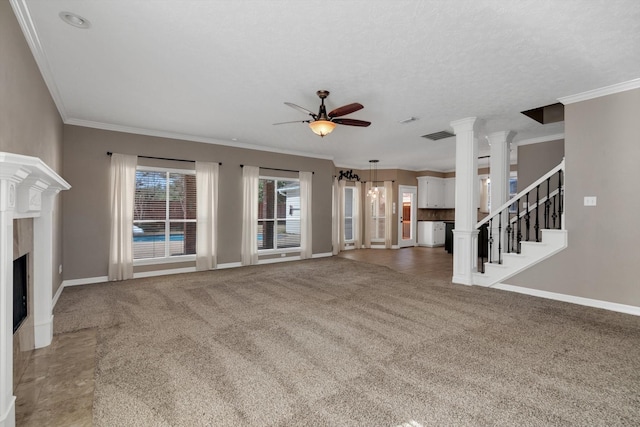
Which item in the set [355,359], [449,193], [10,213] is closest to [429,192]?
[449,193]

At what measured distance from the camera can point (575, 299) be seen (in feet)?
13.6

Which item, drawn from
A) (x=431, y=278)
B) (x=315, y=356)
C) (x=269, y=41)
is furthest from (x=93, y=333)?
(x=431, y=278)

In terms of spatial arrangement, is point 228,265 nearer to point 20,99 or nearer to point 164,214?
point 164,214

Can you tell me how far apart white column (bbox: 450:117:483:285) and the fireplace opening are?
5.48m

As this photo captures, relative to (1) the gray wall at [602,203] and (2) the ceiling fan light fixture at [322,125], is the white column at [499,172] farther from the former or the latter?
(2) the ceiling fan light fixture at [322,125]

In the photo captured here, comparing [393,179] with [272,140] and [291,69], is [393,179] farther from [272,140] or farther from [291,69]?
[291,69]

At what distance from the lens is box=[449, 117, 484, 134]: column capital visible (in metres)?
5.03

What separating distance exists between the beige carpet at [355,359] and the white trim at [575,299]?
0.20 m

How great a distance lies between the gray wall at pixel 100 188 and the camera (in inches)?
202

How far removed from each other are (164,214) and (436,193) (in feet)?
28.8

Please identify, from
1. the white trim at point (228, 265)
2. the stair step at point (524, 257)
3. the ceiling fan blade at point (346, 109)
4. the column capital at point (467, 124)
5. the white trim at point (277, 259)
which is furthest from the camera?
the white trim at point (277, 259)

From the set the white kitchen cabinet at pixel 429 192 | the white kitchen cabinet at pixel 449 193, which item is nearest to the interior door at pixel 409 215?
the white kitchen cabinet at pixel 429 192

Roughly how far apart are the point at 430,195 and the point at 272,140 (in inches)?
258

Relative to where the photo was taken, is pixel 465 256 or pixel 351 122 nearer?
pixel 351 122
